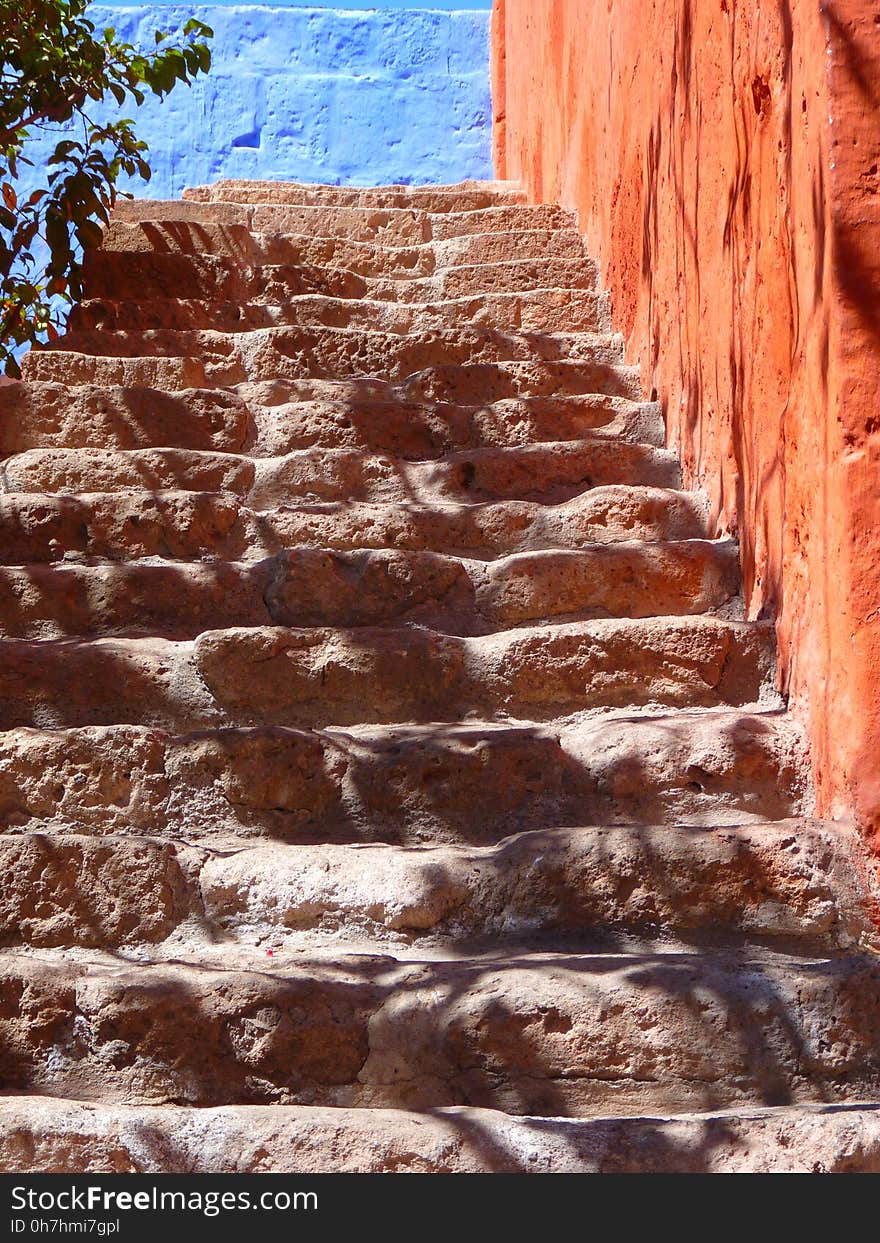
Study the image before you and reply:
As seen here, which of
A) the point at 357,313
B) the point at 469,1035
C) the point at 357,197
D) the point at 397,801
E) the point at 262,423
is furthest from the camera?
the point at 357,197

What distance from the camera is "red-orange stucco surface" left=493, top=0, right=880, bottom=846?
7.08ft

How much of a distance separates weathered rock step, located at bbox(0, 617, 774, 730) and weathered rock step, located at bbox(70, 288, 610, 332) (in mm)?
1796

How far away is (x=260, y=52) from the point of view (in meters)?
9.52

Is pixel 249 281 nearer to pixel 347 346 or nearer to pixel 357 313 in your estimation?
pixel 357 313

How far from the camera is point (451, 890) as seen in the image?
7.22 ft

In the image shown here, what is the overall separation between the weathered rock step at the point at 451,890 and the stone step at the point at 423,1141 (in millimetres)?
449

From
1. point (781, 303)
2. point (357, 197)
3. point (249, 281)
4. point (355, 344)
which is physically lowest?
point (781, 303)

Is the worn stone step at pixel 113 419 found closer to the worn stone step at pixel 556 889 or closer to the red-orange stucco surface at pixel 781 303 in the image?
the red-orange stucco surface at pixel 781 303

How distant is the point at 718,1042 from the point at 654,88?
2.78 m

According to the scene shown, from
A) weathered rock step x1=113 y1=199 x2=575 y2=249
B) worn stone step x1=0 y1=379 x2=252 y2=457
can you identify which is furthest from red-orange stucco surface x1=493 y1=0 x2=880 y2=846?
weathered rock step x1=113 y1=199 x2=575 y2=249

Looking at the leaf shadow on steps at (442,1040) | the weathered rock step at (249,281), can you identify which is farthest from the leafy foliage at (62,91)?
the leaf shadow on steps at (442,1040)

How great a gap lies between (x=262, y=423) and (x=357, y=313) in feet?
2.91

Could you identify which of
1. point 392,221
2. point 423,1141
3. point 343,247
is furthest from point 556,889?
point 392,221

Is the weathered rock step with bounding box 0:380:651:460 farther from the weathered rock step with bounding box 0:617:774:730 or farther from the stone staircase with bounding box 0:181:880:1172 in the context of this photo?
the weathered rock step with bounding box 0:617:774:730
